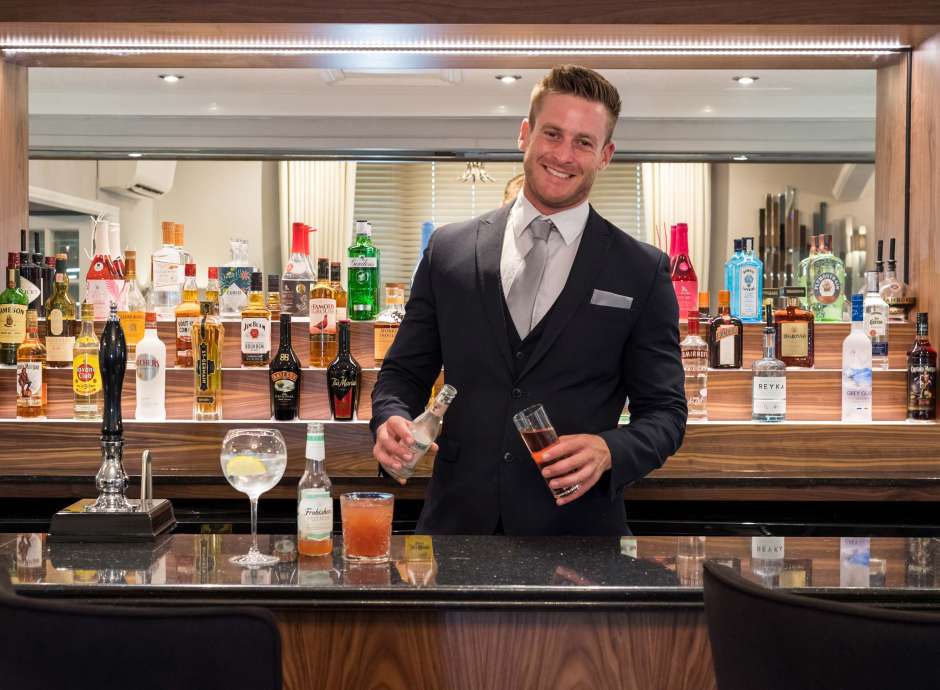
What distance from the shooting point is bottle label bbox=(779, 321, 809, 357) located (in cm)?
266

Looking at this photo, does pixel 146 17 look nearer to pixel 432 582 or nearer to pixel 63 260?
pixel 63 260

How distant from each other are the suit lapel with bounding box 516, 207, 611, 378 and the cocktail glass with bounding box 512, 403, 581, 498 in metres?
0.27

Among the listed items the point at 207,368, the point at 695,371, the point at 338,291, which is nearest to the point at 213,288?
the point at 207,368

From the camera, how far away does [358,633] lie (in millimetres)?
1281

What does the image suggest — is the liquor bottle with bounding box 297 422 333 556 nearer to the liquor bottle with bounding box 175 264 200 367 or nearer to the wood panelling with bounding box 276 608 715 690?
the wood panelling with bounding box 276 608 715 690

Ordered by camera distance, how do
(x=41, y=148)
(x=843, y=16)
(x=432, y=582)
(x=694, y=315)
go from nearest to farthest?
1. (x=432, y=582)
2. (x=843, y=16)
3. (x=694, y=315)
4. (x=41, y=148)

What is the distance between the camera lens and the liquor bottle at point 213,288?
261cm

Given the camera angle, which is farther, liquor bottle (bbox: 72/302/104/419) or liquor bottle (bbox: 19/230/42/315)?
liquor bottle (bbox: 19/230/42/315)

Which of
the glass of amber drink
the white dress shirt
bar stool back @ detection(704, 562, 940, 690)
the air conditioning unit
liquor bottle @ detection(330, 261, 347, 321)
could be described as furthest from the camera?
the air conditioning unit

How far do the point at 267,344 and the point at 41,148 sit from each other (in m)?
3.49

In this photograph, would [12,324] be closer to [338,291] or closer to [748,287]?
[338,291]

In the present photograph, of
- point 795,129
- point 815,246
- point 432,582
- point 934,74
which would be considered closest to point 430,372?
point 432,582

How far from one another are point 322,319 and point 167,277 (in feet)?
1.48

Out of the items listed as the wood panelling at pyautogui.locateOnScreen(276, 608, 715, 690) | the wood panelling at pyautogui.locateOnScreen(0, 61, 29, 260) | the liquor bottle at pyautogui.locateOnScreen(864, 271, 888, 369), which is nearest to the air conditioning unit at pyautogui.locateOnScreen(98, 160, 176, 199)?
the wood panelling at pyautogui.locateOnScreen(0, 61, 29, 260)
